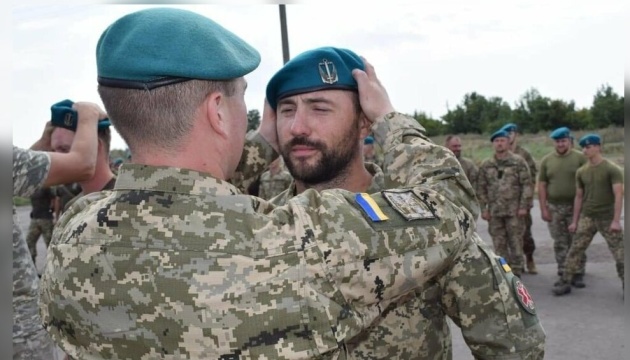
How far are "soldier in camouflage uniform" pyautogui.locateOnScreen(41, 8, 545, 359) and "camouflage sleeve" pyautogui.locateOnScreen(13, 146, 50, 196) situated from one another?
1261 millimetres

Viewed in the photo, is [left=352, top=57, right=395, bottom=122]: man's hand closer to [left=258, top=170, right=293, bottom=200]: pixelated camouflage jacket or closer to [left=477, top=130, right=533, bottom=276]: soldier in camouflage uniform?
[left=477, top=130, right=533, bottom=276]: soldier in camouflage uniform

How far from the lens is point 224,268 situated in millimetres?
1233

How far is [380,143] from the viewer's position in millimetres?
1698

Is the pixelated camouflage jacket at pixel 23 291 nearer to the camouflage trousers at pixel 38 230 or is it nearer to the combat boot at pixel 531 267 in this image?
the combat boot at pixel 531 267

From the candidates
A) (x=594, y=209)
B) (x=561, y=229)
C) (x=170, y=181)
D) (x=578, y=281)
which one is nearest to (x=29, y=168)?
(x=170, y=181)

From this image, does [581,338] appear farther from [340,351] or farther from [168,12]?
[168,12]

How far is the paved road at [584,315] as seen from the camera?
17.5 feet

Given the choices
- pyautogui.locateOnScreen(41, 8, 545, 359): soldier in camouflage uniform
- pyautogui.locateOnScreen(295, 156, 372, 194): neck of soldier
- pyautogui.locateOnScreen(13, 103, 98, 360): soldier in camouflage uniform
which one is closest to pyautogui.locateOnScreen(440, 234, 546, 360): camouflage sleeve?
pyautogui.locateOnScreen(41, 8, 545, 359): soldier in camouflage uniform

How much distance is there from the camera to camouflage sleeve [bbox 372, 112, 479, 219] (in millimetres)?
1527

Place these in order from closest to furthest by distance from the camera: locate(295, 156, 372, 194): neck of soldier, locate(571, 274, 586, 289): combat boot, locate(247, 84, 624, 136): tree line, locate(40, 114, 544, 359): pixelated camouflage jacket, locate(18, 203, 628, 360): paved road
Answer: locate(40, 114, 544, 359): pixelated camouflage jacket
locate(295, 156, 372, 194): neck of soldier
locate(18, 203, 628, 360): paved road
locate(571, 274, 586, 289): combat boot
locate(247, 84, 624, 136): tree line

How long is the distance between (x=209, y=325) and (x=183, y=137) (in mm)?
409

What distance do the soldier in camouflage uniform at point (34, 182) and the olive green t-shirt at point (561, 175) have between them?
6.63 m

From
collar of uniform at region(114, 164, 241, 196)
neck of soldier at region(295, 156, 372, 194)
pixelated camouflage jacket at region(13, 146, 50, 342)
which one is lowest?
pixelated camouflage jacket at region(13, 146, 50, 342)

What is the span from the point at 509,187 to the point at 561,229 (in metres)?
0.85
